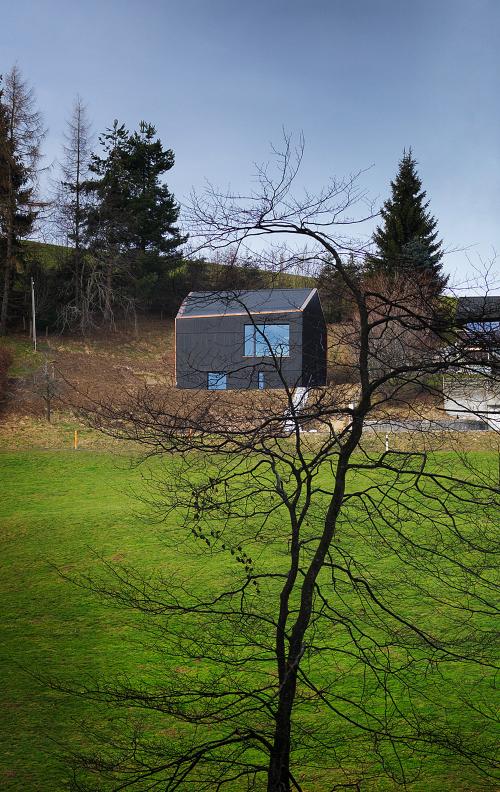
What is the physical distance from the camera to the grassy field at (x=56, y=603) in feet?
20.0

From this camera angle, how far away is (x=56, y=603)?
31.9 ft

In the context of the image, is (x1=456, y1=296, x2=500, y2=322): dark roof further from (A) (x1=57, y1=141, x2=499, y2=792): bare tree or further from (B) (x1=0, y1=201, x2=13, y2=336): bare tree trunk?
(B) (x1=0, y1=201, x2=13, y2=336): bare tree trunk

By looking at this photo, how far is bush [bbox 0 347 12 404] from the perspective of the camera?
23438 mm

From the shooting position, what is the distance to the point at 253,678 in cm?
747

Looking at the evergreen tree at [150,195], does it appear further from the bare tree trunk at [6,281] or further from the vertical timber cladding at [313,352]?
the vertical timber cladding at [313,352]

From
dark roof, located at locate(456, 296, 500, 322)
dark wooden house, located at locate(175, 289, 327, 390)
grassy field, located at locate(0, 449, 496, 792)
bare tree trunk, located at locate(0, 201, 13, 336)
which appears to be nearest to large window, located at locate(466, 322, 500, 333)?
dark roof, located at locate(456, 296, 500, 322)

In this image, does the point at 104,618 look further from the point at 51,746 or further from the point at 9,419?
the point at 9,419

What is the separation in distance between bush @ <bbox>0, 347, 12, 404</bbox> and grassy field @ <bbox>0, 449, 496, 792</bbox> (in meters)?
5.37

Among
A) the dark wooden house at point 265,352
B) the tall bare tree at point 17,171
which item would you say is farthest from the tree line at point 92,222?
the dark wooden house at point 265,352

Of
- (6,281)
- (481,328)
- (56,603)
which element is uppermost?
(6,281)

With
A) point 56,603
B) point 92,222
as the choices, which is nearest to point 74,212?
point 92,222

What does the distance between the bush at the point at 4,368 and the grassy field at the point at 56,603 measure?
5.37 meters

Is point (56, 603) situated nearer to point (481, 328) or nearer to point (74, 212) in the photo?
point (481, 328)

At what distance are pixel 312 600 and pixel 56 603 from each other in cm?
639
